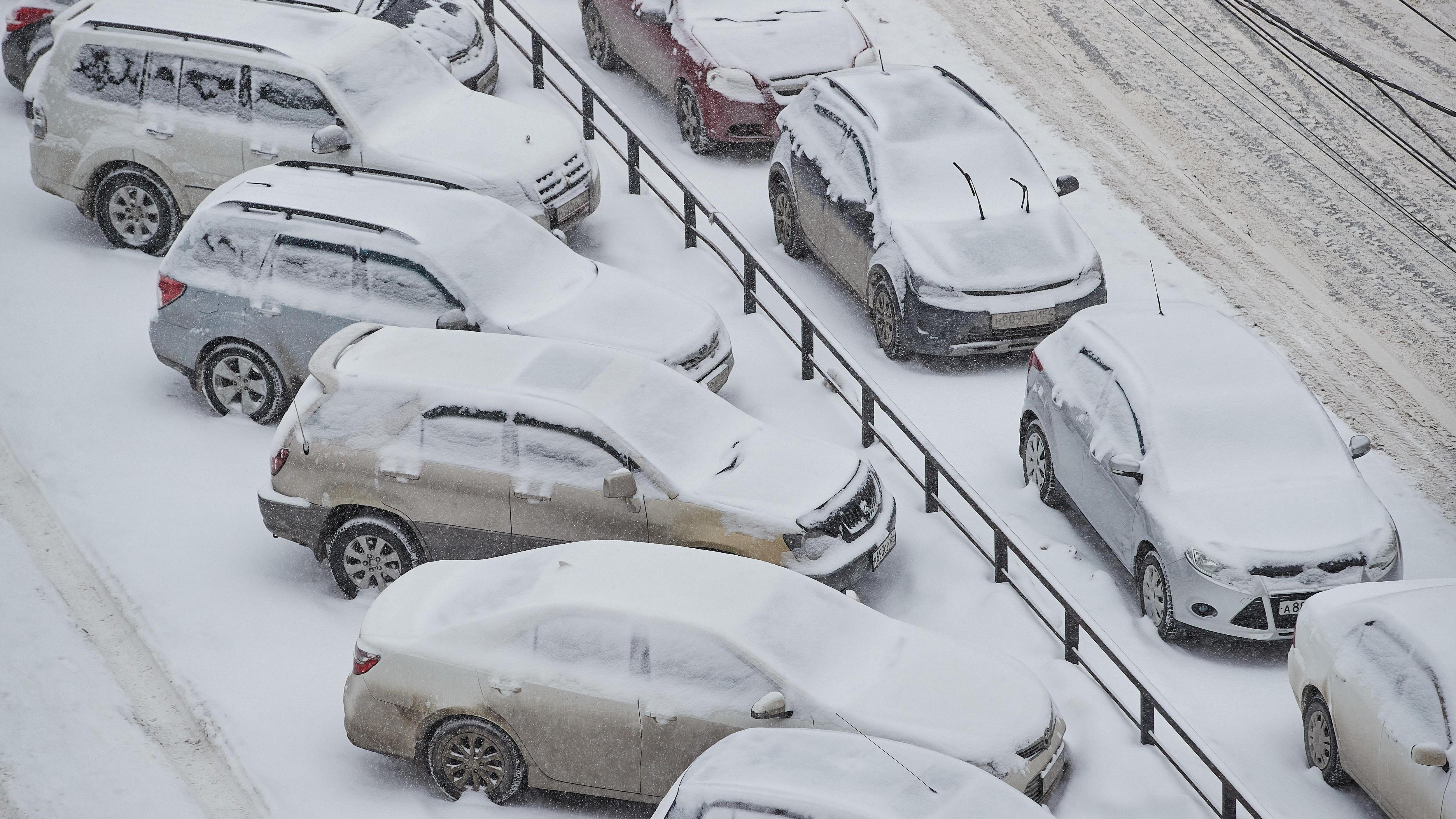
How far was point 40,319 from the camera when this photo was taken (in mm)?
13547

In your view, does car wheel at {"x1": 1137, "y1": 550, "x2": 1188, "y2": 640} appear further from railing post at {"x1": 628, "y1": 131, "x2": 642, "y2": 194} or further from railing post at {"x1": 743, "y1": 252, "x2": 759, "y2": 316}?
railing post at {"x1": 628, "y1": 131, "x2": 642, "y2": 194}

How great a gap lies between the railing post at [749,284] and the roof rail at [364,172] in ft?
8.21

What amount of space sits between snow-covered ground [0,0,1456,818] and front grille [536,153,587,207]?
33.4 inches

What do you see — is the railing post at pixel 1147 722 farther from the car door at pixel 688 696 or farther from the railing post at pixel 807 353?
the railing post at pixel 807 353

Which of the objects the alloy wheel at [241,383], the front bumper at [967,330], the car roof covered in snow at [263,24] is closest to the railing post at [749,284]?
the front bumper at [967,330]

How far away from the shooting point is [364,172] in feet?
43.0

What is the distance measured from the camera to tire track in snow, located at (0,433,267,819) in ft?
29.7

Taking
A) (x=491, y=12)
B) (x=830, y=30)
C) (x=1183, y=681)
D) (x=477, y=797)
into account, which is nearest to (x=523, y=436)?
(x=477, y=797)

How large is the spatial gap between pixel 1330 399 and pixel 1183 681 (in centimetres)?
410

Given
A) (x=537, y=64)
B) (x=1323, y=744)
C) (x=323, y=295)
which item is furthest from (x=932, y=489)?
(x=537, y=64)

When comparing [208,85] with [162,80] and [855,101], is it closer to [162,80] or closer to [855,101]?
[162,80]

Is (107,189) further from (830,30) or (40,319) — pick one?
(830,30)

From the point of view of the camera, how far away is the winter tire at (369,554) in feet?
33.9

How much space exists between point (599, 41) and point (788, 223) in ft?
15.3
